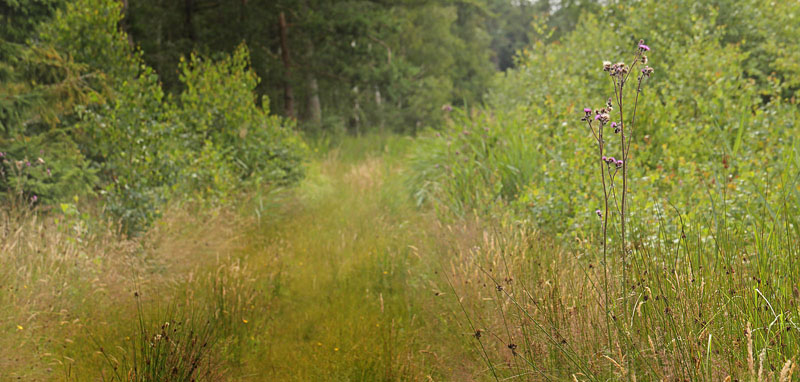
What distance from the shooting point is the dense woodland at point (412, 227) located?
2.49m

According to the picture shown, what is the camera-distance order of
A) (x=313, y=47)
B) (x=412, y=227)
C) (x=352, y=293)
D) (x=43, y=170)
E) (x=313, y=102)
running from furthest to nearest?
(x=313, y=102) → (x=313, y=47) → (x=412, y=227) → (x=43, y=170) → (x=352, y=293)

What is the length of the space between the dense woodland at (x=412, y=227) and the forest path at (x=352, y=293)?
3 centimetres

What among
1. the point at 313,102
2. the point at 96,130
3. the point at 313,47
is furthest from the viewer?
the point at 313,102

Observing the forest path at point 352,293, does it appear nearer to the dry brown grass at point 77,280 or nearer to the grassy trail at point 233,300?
the grassy trail at point 233,300

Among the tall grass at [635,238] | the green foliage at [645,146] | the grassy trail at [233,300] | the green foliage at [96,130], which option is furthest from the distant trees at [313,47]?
the grassy trail at [233,300]

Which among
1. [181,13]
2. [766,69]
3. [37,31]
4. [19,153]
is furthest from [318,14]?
[766,69]

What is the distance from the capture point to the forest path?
11.1 ft

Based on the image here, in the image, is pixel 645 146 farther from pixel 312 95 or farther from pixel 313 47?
pixel 313 47

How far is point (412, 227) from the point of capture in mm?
6332

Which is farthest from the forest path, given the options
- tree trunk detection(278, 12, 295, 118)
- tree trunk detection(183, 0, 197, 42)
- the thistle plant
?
tree trunk detection(183, 0, 197, 42)

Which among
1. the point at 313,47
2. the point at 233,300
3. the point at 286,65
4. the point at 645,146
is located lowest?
the point at 233,300

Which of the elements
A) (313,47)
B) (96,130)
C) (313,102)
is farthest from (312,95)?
(96,130)

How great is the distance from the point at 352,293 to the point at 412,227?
1832mm

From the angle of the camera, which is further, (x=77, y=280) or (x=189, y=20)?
(x=189, y=20)
